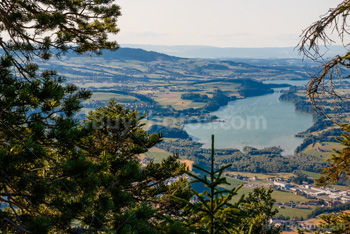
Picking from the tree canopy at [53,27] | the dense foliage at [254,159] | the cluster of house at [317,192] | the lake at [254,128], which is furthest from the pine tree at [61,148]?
the lake at [254,128]

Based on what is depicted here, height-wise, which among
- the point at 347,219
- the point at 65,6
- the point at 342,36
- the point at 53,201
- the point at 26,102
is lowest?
the point at 347,219

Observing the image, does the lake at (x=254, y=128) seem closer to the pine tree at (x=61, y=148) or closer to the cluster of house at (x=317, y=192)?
the cluster of house at (x=317, y=192)

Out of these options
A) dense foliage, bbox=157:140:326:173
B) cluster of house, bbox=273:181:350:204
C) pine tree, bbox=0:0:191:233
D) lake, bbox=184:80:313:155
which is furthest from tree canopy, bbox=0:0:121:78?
lake, bbox=184:80:313:155

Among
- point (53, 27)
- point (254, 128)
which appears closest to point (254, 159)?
point (254, 128)

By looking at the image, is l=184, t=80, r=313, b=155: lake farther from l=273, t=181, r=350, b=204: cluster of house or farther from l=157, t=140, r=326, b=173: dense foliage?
l=273, t=181, r=350, b=204: cluster of house

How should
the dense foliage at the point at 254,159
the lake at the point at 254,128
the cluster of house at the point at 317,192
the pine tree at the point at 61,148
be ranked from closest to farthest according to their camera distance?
the pine tree at the point at 61,148
the cluster of house at the point at 317,192
the dense foliage at the point at 254,159
the lake at the point at 254,128

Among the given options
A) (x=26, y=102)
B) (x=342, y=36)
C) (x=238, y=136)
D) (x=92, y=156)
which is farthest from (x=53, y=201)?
(x=238, y=136)

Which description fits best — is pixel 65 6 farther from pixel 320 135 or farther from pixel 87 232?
pixel 320 135

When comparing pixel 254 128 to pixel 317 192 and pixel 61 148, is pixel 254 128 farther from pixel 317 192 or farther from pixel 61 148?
pixel 61 148
